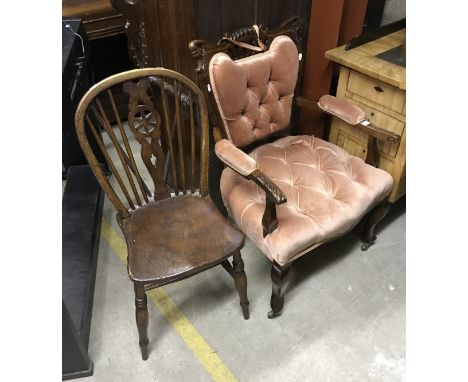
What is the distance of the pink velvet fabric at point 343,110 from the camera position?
1697 mm

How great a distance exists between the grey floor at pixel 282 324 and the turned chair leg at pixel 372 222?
0.13ft

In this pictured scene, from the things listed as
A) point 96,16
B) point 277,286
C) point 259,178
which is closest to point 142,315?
point 277,286

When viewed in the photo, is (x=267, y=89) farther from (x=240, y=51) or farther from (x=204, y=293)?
(x=204, y=293)

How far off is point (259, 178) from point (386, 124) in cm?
82

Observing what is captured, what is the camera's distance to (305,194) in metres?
1.56

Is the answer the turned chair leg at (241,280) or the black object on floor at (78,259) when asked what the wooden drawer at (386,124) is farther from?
the black object on floor at (78,259)

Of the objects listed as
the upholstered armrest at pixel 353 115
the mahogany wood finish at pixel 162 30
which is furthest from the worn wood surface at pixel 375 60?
the mahogany wood finish at pixel 162 30

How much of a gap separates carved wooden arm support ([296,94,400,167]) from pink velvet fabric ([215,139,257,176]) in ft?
1.81

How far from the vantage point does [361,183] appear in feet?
5.35

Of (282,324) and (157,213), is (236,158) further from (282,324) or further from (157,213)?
(282,324)

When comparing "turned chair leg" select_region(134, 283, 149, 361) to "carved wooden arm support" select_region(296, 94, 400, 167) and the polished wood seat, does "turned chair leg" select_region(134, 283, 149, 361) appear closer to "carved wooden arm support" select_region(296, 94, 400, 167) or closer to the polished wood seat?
the polished wood seat

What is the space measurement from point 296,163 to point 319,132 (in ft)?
1.80

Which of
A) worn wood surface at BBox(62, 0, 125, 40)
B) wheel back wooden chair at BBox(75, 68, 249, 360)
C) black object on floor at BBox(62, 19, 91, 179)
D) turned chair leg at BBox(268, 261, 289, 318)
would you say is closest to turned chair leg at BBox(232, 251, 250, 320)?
wheel back wooden chair at BBox(75, 68, 249, 360)

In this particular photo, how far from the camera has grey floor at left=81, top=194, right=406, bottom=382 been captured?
1.49 meters
